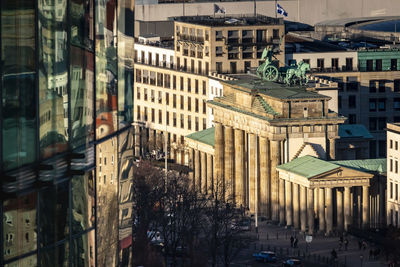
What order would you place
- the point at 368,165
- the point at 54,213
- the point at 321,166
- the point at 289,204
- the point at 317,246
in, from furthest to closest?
1. the point at 289,204
2. the point at 368,165
3. the point at 321,166
4. the point at 317,246
5. the point at 54,213

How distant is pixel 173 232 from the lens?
172 meters

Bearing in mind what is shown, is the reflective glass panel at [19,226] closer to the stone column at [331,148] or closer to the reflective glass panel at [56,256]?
the reflective glass panel at [56,256]

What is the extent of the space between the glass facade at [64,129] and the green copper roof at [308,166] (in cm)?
13867

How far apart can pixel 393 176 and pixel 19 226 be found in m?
150

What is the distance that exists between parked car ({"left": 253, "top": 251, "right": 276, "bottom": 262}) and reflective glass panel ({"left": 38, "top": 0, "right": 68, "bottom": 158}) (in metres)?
133

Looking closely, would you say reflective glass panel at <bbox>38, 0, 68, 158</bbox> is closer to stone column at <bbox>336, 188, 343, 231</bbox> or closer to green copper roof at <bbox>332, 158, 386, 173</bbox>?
stone column at <bbox>336, 188, 343, 231</bbox>

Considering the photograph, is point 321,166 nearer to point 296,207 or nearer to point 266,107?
point 296,207

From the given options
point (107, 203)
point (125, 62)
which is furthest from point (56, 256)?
point (125, 62)

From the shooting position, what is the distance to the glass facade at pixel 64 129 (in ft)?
110

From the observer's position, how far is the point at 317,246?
582ft

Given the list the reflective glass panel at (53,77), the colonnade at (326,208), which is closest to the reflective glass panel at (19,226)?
the reflective glass panel at (53,77)

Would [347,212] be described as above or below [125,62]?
below

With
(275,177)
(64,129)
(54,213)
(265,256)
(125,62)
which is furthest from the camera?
(275,177)

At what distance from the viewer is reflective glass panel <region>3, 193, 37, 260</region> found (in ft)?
111
